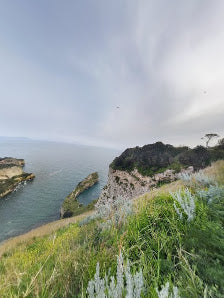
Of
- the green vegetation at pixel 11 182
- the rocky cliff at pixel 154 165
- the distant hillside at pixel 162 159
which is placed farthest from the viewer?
the green vegetation at pixel 11 182

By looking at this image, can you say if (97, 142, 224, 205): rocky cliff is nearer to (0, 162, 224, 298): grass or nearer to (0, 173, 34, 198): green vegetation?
(0, 162, 224, 298): grass

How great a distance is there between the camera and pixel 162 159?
3844cm

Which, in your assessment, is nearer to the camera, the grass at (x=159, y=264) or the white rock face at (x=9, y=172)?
the grass at (x=159, y=264)

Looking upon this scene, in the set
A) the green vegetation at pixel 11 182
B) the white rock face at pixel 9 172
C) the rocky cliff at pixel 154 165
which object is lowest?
the green vegetation at pixel 11 182

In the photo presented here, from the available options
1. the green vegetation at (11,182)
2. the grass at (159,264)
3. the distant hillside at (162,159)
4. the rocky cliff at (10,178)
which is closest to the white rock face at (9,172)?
the rocky cliff at (10,178)

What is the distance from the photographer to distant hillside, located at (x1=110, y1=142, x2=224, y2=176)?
33.1 metres

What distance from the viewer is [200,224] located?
6.98 feet

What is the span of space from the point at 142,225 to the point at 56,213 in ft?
135

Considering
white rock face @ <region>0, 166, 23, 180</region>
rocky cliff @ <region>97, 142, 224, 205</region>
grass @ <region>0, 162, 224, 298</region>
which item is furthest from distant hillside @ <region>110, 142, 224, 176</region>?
white rock face @ <region>0, 166, 23, 180</region>

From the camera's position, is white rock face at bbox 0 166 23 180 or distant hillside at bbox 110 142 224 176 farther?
white rock face at bbox 0 166 23 180

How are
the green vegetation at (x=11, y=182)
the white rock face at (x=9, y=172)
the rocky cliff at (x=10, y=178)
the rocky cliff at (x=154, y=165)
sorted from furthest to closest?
the white rock face at (x=9, y=172) → the rocky cliff at (x=10, y=178) → the green vegetation at (x=11, y=182) → the rocky cliff at (x=154, y=165)

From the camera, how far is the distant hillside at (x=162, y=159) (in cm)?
3309

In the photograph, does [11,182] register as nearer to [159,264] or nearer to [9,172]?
[9,172]

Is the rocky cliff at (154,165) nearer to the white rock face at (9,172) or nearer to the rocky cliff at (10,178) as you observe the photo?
the rocky cliff at (10,178)
